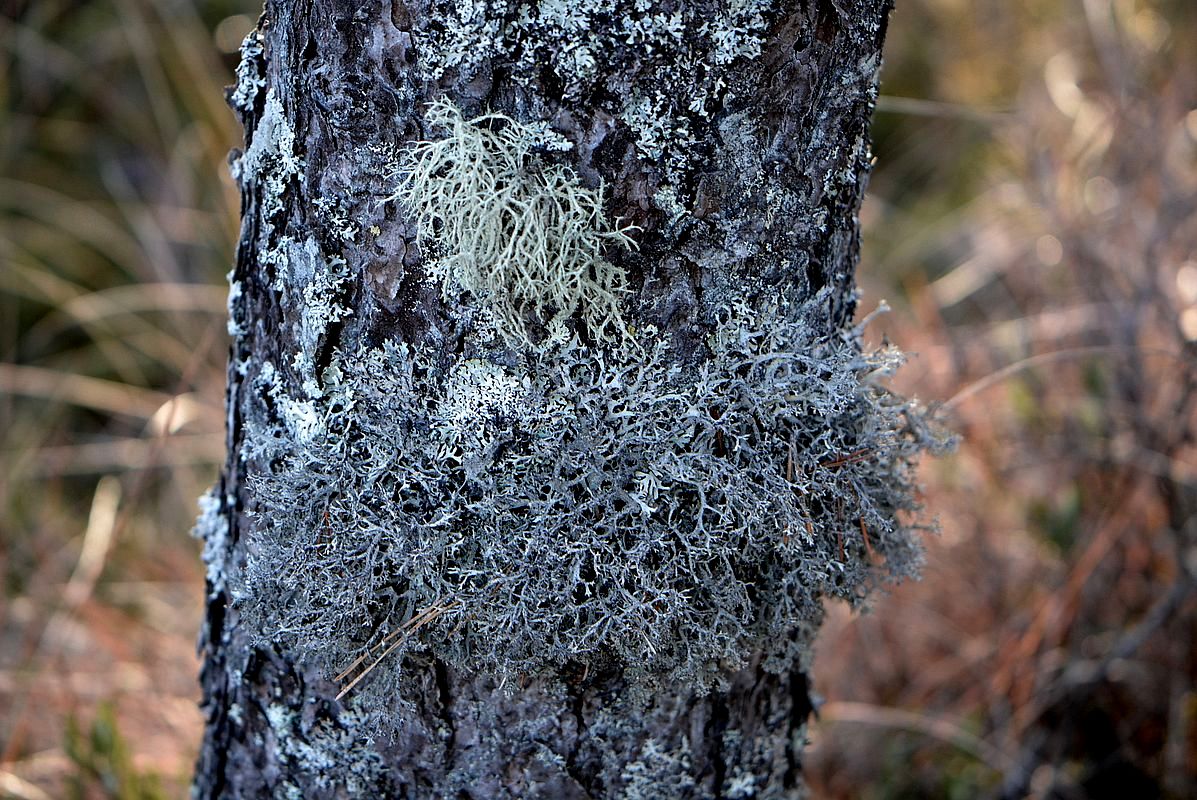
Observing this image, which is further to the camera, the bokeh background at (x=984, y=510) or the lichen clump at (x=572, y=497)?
the bokeh background at (x=984, y=510)

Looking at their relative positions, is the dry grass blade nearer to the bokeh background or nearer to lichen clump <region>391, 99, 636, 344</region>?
lichen clump <region>391, 99, 636, 344</region>

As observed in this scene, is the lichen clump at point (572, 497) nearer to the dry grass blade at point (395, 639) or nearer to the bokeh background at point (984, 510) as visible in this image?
the dry grass blade at point (395, 639)

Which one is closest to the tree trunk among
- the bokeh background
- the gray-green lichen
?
the gray-green lichen

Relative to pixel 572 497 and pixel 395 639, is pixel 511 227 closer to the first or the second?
pixel 572 497

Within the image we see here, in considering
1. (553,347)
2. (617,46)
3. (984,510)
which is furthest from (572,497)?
(984,510)

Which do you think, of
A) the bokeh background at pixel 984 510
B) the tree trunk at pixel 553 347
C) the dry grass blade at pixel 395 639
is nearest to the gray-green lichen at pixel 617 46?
the tree trunk at pixel 553 347

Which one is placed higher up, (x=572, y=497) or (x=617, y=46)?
(x=617, y=46)

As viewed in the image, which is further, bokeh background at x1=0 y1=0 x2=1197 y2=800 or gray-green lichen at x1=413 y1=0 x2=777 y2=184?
bokeh background at x1=0 y1=0 x2=1197 y2=800

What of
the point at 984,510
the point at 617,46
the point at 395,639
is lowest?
the point at 395,639

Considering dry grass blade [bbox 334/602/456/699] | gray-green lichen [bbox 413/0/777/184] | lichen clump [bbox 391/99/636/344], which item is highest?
gray-green lichen [bbox 413/0/777/184]
